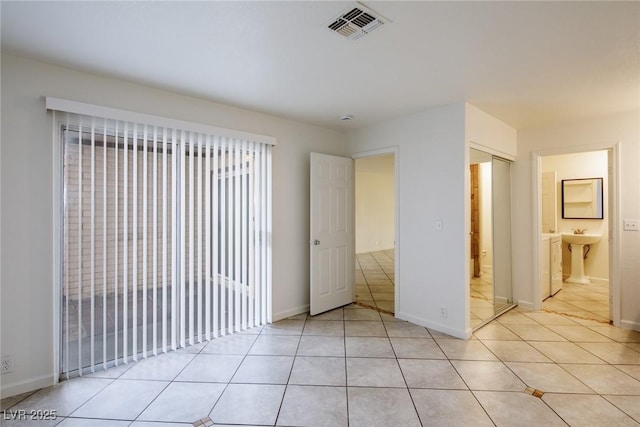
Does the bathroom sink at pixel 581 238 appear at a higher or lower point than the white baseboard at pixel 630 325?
higher

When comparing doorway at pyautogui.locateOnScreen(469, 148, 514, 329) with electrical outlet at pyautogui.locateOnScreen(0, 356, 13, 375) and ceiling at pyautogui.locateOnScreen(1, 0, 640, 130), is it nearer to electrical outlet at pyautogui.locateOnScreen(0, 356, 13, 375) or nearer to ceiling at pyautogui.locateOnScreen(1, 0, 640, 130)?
ceiling at pyautogui.locateOnScreen(1, 0, 640, 130)

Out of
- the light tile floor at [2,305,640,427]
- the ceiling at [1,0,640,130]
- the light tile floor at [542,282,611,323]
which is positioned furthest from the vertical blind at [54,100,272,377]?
the light tile floor at [542,282,611,323]

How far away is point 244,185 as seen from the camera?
135 inches

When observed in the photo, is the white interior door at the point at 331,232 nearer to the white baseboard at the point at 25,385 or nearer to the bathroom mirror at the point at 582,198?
the white baseboard at the point at 25,385

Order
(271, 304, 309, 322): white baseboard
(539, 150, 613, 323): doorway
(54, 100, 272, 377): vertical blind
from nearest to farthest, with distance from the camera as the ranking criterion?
(54, 100, 272, 377): vertical blind
(271, 304, 309, 322): white baseboard
(539, 150, 613, 323): doorway

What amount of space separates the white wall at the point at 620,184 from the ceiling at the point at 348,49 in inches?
19.1

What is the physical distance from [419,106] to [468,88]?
605 mm

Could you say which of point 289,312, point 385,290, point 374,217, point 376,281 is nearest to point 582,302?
point 385,290

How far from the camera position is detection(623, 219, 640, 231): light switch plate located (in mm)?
3426

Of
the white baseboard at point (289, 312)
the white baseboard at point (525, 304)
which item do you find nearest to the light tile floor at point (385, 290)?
the white baseboard at point (525, 304)

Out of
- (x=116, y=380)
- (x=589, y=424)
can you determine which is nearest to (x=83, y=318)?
(x=116, y=380)

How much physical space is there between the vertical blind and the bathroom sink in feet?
16.9

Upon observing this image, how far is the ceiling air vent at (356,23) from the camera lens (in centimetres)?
172

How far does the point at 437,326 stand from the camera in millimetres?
3418
